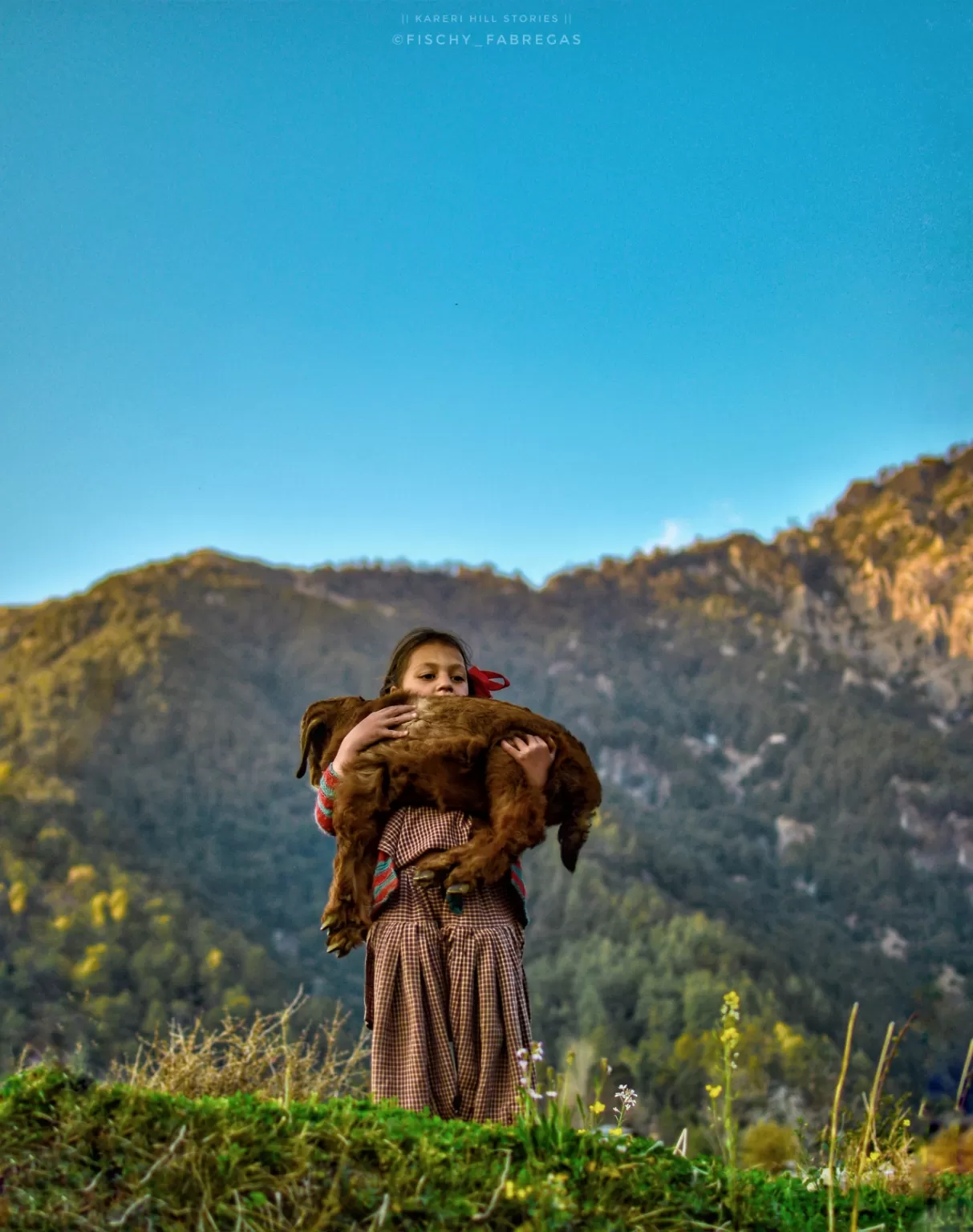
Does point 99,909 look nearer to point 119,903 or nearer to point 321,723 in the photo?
point 119,903

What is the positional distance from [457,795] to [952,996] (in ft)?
93.1

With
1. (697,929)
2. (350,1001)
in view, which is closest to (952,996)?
(697,929)

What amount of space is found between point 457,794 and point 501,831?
220mm

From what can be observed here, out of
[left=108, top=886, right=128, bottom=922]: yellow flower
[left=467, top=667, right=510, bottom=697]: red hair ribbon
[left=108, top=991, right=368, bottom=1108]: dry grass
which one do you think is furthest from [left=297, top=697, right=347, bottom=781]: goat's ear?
[left=108, top=886, right=128, bottom=922]: yellow flower

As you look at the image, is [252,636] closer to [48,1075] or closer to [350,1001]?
[350,1001]

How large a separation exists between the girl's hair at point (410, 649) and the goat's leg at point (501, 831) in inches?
21.5

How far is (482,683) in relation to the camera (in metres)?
4.18

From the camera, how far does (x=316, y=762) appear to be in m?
3.98

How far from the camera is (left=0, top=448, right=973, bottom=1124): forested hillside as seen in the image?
1062 inches

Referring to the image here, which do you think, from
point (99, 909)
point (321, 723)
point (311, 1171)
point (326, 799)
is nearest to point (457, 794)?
point (326, 799)

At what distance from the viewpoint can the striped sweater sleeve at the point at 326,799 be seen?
147 inches

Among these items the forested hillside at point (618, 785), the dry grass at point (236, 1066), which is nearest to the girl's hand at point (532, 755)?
the dry grass at point (236, 1066)

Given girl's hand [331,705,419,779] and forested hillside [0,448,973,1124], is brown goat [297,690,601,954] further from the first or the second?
forested hillside [0,448,973,1124]

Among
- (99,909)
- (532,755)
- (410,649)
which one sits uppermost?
(410,649)
